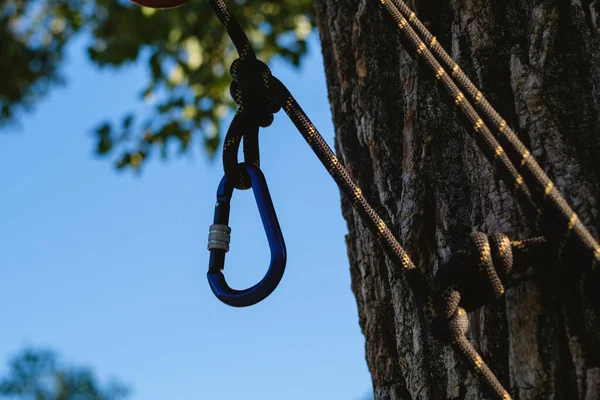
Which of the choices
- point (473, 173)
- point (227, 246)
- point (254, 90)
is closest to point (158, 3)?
point (254, 90)

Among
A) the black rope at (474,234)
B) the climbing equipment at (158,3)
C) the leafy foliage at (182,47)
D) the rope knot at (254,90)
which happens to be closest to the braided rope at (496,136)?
the black rope at (474,234)

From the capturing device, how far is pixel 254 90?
125 cm

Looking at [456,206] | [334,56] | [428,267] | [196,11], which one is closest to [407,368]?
[428,267]

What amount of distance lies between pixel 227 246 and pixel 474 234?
1.24ft

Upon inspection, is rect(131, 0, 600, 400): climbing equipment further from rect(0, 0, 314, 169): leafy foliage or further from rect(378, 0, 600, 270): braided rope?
rect(0, 0, 314, 169): leafy foliage

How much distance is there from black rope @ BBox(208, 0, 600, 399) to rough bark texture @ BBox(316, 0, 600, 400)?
54mm

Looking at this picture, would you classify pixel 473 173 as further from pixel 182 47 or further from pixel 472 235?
pixel 182 47

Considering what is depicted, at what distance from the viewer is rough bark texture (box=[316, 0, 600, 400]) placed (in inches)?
42.9

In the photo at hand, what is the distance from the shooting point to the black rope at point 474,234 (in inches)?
39.7

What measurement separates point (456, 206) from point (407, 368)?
11.7 inches

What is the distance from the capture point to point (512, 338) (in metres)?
1.12

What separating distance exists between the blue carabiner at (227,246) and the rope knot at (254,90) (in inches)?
3.8

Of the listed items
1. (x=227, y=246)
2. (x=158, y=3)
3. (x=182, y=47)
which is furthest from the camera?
(x=182, y=47)

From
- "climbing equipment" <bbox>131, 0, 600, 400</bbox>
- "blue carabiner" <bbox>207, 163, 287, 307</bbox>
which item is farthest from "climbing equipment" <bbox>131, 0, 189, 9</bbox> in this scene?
"blue carabiner" <bbox>207, 163, 287, 307</bbox>
